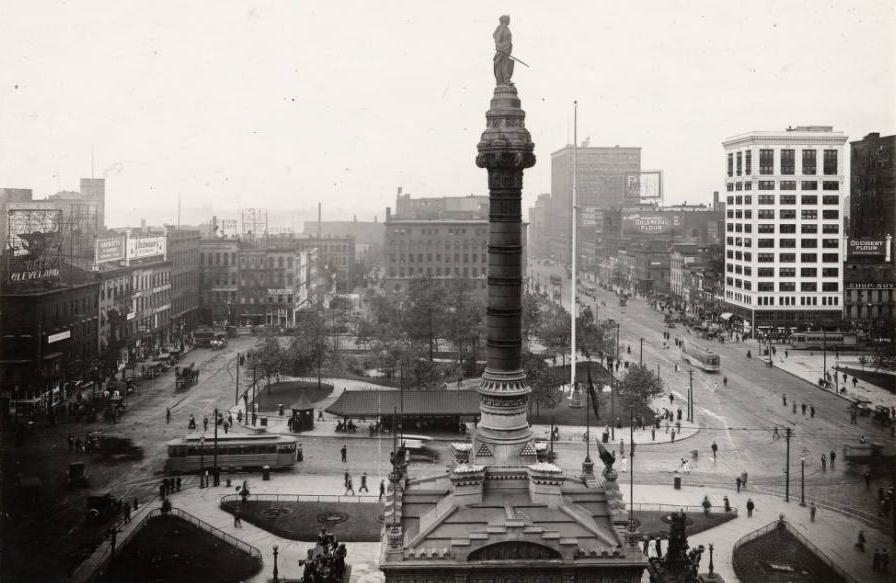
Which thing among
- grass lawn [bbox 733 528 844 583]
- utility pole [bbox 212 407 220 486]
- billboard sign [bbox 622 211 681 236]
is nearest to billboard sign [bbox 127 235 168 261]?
utility pole [bbox 212 407 220 486]

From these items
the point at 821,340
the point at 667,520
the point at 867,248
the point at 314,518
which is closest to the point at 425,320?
the point at 821,340

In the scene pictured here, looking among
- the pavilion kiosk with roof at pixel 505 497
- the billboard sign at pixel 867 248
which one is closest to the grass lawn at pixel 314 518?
the pavilion kiosk with roof at pixel 505 497

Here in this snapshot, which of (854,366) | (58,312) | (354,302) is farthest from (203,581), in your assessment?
(354,302)

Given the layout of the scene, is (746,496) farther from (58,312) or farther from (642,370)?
(58,312)

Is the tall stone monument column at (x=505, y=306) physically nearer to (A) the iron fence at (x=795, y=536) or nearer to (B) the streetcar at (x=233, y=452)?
(A) the iron fence at (x=795, y=536)

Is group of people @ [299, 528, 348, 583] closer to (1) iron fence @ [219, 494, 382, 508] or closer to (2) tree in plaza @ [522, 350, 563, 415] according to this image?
(1) iron fence @ [219, 494, 382, 508]

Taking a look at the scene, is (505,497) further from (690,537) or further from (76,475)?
(76,475)

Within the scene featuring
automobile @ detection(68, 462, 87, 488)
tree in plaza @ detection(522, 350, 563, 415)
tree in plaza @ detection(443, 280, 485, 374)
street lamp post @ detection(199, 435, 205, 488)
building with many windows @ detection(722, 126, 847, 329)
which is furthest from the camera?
building with many windows @ detection(722, 126, 847, 329)
